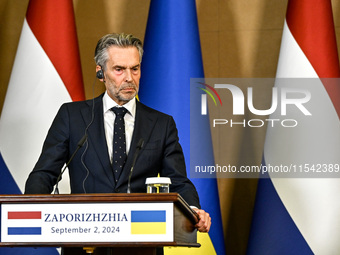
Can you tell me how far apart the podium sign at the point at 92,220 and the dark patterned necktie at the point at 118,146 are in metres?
0.61

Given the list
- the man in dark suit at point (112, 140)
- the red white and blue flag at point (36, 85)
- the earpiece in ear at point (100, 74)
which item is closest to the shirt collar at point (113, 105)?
the man in dark suit at point (112, 140)

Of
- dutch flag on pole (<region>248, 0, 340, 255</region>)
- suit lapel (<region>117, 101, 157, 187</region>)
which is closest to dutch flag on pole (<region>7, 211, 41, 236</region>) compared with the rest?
suit lapel (<region>117, 101, 157, 187</region>)

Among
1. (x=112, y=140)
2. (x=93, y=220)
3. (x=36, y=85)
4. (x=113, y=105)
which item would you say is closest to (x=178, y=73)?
(x=36, y=85)

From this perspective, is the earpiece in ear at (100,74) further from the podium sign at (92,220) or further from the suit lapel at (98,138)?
the podium sign at (92,220)

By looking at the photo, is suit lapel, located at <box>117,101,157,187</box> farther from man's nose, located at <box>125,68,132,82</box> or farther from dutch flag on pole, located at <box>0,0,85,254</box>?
dutch flag on pole, located at <box>0,0,85,254</box>

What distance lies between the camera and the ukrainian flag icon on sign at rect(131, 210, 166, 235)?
1.67 metres

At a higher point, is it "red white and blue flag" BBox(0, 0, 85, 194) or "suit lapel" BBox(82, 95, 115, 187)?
"red white and blue flag" BBox(0, 0, 85, 194)

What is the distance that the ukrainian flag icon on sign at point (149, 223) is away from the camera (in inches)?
65.7

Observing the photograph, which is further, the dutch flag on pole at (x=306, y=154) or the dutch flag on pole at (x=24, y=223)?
the dutch flag on pole at (x=306, y=154)

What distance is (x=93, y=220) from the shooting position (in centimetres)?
171

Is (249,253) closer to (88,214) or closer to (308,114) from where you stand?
(308,114)

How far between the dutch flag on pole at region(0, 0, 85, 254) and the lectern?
1923 millimetres

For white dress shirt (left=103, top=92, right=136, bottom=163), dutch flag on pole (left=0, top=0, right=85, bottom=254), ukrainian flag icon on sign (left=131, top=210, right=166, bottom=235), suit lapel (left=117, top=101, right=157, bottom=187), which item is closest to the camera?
ukrainian flag icon on sign (left=131, top=210, right=166, bottom=235)

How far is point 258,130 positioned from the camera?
421cm
